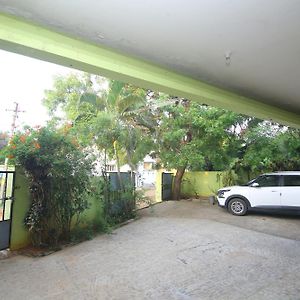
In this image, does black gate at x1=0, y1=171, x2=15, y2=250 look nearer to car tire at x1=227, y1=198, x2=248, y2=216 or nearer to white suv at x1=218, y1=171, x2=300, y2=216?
white suv at x1=218, y1=171, x2=300, y2=216

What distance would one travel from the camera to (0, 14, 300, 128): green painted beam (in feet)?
8.11

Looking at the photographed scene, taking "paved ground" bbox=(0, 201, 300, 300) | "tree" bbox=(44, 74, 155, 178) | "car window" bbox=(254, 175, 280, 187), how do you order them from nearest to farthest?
"paved ground" bbox=(0, 201, 300, 300)
"tree" bbox=(44, 74, 155, 178)
"car window" bbox=(254, 175, 280, 187)

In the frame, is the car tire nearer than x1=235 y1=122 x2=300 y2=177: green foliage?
Yes

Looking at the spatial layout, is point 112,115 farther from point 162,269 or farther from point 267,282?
point 267,282

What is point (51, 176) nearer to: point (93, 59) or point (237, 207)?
point (93, 59)

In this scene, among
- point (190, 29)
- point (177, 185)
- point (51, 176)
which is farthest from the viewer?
point (177, 185)

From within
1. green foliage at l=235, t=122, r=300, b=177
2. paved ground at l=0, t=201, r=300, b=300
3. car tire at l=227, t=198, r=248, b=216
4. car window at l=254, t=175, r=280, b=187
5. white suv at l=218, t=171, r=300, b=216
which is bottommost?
paved ground at l=0, t=201, r=300, b=300

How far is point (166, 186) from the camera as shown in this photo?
13188 millimetres

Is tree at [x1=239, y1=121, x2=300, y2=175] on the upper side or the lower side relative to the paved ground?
upper

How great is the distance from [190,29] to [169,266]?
4119mm

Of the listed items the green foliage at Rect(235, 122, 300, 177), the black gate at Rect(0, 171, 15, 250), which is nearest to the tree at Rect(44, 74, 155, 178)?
the black gate at Rect(0, 171, 15, 250)

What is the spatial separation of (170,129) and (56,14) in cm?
923

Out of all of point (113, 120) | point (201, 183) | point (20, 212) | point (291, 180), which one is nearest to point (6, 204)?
point (20, 212)

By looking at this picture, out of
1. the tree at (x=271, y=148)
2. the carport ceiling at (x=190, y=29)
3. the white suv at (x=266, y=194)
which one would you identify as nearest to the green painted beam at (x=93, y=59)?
Answer: the carport ceiling at (x=190, y=29)
